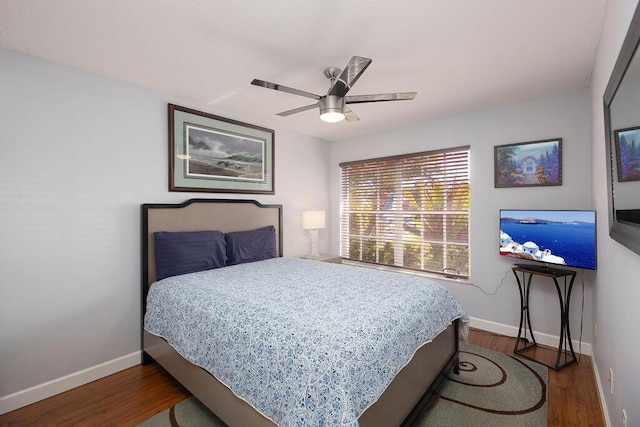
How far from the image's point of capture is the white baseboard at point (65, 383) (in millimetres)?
2125

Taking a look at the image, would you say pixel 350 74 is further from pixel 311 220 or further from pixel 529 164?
pixel 311 220

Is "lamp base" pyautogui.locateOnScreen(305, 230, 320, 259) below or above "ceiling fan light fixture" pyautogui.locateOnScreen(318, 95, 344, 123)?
below

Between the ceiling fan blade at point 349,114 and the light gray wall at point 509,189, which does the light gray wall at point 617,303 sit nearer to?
the light gray wall at point 509,189

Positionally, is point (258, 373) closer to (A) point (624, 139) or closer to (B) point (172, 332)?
(B) point (172, 332)

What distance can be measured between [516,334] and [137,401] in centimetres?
365

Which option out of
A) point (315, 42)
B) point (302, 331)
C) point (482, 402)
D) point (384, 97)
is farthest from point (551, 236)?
point (315, 42)

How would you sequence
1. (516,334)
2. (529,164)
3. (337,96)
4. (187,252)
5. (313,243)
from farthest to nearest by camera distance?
(313,243) → (516,334) → (529,164) → (187,252) → (337,96)

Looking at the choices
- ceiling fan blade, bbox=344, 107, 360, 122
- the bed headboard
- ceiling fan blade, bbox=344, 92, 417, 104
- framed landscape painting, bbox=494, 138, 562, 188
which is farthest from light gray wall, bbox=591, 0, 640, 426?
the bed headboard

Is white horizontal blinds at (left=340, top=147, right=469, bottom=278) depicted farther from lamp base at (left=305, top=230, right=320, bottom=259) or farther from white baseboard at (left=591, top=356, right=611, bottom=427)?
white baseboard at (left=591, top=356, right=611, bottom=427)

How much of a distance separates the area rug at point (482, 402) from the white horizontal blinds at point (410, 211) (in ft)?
4.14

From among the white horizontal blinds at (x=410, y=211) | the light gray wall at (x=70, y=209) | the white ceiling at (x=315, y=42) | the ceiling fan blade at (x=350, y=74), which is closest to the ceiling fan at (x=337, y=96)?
the ceiling fan blade at (x=350, y=74)

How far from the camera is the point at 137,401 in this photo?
223cm

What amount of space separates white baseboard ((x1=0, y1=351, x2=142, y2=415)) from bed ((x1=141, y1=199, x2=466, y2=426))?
167 mm

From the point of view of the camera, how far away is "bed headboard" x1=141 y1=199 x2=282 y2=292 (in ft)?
9.04
